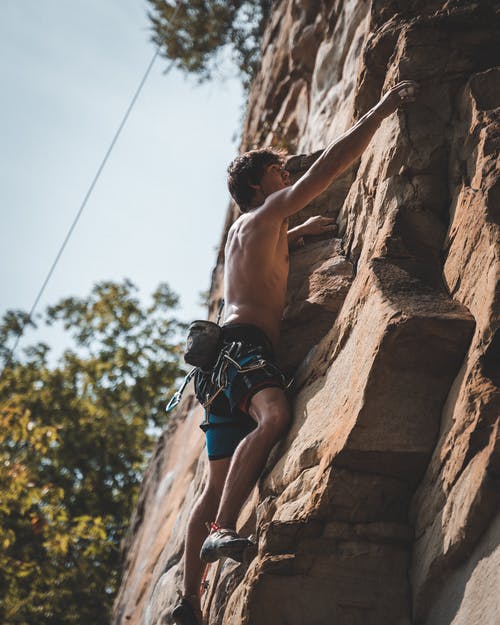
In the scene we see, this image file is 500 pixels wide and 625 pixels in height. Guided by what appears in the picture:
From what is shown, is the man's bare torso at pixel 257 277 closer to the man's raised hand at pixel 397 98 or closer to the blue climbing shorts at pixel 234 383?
the blue climbing shorts at pixel 234 383

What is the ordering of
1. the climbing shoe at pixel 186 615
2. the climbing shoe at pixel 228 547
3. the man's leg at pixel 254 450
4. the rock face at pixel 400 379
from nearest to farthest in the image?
the rock face at pixel 400 379, the climbing shoe at pixel 228 547, the man's leg at pixel 254 450, the climbing shoe at pixel 186 615

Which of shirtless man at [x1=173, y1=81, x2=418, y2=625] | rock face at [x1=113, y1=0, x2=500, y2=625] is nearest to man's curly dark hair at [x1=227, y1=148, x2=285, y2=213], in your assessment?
shirtless man at [x1=173, y1=81, x2=418, y2=625]

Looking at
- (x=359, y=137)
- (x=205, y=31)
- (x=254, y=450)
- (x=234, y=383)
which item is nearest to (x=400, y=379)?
(x=254, y=450)

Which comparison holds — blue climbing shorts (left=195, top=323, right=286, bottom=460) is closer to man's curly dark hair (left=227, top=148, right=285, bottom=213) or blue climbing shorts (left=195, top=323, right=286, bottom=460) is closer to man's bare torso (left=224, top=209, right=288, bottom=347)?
man's bare torso (left=224, top=209, right=288, bottom=347)

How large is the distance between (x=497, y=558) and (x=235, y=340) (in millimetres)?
2063

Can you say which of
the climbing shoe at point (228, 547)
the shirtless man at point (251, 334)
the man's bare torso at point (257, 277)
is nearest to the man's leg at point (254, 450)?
the shirtless man at point (251, 334)

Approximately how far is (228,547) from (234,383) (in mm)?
956

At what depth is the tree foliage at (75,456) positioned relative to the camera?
33.7 ft

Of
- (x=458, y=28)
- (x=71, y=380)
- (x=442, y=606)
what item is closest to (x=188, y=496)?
(x=442, y=606)

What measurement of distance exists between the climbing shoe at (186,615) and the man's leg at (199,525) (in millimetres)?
87

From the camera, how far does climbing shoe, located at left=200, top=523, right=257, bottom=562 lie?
11.9 ft

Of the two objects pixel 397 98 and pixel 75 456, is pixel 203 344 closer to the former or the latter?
pixel 397 98

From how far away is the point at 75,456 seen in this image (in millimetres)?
14023

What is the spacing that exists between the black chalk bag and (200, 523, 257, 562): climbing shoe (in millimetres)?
1109
